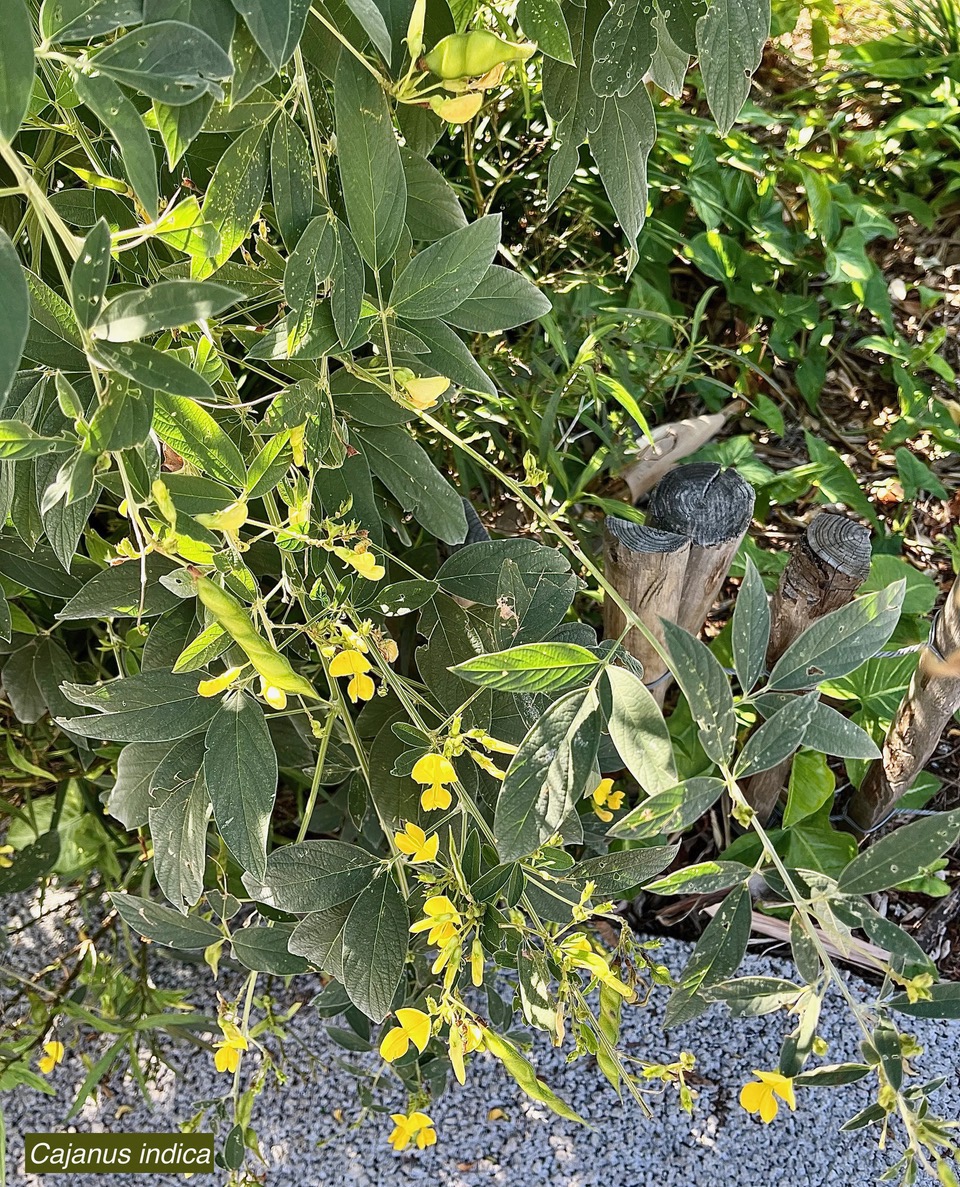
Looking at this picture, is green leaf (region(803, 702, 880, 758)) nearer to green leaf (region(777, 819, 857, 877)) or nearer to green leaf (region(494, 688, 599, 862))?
green leaf (region(494, 688, 599, 862))

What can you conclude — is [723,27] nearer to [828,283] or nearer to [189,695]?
[189,695]

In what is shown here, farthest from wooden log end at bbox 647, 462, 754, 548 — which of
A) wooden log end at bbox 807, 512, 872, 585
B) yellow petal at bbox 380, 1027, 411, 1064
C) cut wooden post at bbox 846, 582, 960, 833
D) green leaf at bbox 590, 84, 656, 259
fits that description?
yellow petal at bbox 380, 1027, 411, 1064

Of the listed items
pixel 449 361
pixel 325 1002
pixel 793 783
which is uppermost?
pixel 449 361

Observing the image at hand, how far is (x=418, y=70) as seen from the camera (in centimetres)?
50

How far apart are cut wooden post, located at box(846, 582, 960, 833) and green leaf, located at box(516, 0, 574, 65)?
0.83 m

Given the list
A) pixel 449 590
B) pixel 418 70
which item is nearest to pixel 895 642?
pixel 449 590

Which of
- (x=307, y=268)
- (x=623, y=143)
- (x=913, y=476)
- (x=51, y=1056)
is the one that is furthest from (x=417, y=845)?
(x=913, y=476)

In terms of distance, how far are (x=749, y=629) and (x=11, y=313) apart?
1.42ft

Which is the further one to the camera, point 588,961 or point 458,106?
point 588,961

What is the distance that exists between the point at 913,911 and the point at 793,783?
1.20 ft

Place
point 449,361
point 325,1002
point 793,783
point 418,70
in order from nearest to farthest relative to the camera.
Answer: point 418,70, point 449,361, point 325,1002, point 793,783

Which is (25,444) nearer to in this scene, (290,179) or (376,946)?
(290,179)

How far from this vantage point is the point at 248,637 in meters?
0.50

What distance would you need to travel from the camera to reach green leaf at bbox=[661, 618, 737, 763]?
0.49m
